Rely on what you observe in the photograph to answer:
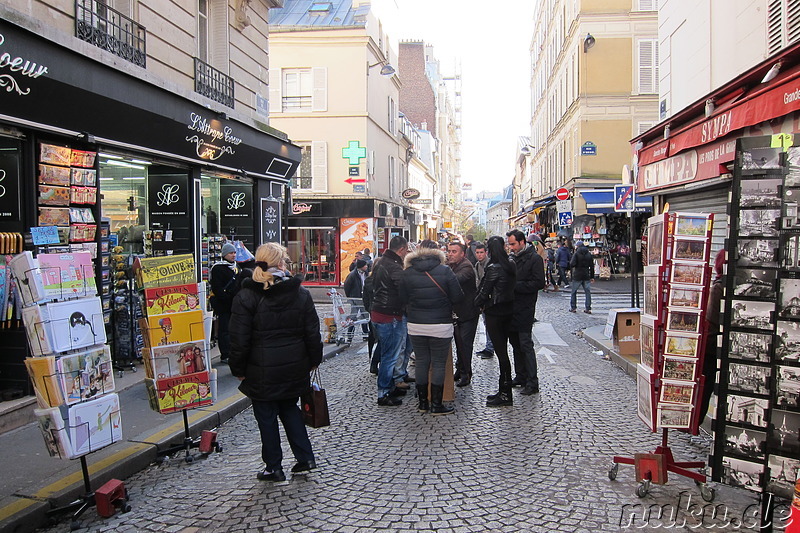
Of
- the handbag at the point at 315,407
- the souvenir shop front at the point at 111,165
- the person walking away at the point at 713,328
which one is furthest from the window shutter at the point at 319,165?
the person walking away at the point at 713,328

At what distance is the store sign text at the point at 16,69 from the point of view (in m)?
5.91

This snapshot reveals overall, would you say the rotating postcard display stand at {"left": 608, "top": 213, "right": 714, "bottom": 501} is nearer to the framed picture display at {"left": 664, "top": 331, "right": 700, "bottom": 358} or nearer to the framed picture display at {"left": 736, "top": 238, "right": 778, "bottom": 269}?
the framed picture display at {"left": 664, "top": 331, "right": 700, "bottom": 358}

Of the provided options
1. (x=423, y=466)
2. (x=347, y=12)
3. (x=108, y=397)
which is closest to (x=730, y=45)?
(x=423, y=466)

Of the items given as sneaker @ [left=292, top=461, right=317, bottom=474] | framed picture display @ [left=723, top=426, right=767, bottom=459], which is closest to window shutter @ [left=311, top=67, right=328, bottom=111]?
sneaker @ [left=292, top=461, right=317, bottom=474]

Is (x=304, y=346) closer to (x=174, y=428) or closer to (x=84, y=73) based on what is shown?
(x=174, y=428)

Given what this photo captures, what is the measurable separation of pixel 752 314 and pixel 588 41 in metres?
22.6

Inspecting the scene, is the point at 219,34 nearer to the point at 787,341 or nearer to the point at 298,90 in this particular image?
the point at 787,341

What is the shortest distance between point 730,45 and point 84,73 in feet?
31.4

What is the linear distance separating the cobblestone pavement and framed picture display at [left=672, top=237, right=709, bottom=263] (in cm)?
170

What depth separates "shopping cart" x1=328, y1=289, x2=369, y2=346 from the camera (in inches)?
438

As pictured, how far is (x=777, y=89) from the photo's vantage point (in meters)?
7.33

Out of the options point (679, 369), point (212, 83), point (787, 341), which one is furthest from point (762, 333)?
point (212, 83)

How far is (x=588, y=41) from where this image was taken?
933 inches

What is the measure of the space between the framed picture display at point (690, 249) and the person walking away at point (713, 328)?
1.04 ft
